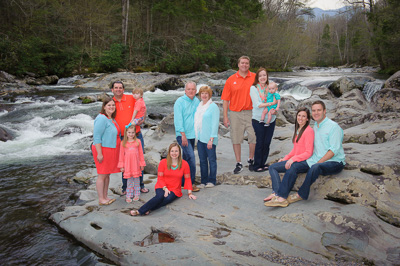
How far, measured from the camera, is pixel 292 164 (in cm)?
364

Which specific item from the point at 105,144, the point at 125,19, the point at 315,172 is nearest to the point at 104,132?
the point at 105,144

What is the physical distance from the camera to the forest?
70.3 ft

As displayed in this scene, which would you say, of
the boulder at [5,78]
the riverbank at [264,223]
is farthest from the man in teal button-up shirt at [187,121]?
the boulder at [5,78]

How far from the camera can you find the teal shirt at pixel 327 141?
3463 mm

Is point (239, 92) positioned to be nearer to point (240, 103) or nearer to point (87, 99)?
point (240, 103)

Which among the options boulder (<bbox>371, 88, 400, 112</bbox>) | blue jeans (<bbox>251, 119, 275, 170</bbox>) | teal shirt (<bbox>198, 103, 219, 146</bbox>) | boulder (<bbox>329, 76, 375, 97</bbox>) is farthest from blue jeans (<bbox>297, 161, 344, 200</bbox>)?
boulder (<bbox>329, 76, 375, 97</bbox>)

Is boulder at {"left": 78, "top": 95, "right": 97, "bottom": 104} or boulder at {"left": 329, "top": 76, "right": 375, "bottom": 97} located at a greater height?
boulder at {"left": 329, "top": 76, "right": 375, "bottom": 97}

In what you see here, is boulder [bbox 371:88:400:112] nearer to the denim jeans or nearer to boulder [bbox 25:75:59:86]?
the denim jeans

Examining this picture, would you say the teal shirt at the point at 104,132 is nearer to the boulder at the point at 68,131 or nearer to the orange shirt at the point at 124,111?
the orange shirt at the point at 124,111

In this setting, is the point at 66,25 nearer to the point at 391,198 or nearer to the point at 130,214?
the point at 130,214

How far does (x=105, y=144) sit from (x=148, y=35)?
83.9 ft

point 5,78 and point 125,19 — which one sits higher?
point 125,19

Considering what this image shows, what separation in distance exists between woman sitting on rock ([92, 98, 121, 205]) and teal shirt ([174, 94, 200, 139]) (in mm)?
849

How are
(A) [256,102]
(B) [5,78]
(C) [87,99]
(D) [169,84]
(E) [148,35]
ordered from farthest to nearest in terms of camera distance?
(E) [148,35] → (D) [169,84] → (B) [5,78] → (C) [87,99] → (A) [256,102]
